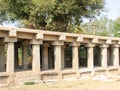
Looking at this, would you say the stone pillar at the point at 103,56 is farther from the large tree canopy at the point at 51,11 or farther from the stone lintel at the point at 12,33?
the stone lintel at the point at 12,33

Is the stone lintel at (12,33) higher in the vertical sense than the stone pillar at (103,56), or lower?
higher

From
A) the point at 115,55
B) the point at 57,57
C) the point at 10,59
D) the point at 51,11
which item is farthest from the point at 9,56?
A: the point at 51,11

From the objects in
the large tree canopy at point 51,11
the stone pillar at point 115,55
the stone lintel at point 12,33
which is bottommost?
the stone pillar at point 115,55

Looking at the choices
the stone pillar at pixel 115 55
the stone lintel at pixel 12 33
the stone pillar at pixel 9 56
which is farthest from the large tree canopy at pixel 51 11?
the stone lintel at pixel 12 33

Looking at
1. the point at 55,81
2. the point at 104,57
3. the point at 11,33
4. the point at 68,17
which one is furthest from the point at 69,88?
the point at 68,17

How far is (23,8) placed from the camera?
23.4 m

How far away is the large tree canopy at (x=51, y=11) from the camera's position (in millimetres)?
22891

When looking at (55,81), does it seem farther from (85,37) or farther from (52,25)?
(52,25)

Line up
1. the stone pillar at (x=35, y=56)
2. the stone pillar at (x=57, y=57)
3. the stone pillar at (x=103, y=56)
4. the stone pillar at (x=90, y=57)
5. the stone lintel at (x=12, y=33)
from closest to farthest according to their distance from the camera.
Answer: the stone lintel at (x=12, y=33)
the stone pillar at (x=35, y=56)
the stone pillar at (x=57, y=57)
the stone pillar at (x=90, y=57)
the stone pillar at (x=103, y=56)

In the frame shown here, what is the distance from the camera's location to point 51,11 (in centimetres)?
2336

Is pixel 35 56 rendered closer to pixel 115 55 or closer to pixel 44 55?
pixel 44 55

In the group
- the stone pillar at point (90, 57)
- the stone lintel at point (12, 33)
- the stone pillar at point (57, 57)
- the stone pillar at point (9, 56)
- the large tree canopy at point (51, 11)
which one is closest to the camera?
the stone lintel at point (12, 33)

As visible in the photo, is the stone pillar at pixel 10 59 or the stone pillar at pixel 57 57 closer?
the stone pillar at pixel 10 59

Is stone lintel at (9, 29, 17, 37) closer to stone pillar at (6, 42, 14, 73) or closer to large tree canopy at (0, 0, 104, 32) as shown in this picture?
stone pillar at (6, 42, 14, 73)
